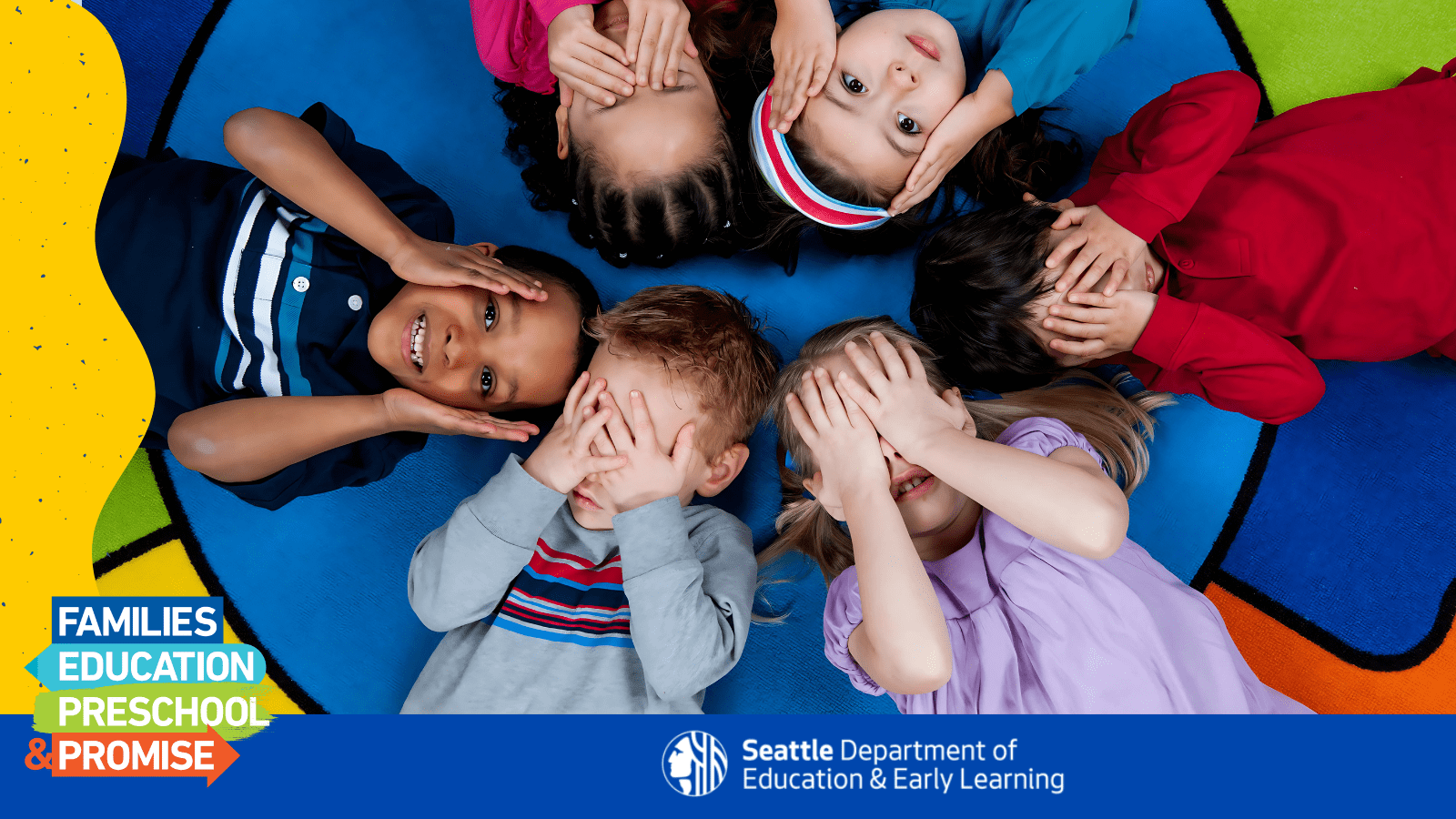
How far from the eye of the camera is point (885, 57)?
101 cm

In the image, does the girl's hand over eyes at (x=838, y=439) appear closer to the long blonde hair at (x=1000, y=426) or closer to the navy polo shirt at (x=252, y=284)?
the long blonde hair at (x=1000, y=426)

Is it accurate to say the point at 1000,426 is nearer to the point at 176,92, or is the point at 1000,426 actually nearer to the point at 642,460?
the point at 642,460

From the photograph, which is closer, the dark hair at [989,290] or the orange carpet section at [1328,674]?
the dark hair at [989,290]

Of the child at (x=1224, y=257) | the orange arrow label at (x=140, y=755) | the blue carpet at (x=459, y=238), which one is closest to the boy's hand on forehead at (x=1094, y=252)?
the child at (x=1224, y=257)

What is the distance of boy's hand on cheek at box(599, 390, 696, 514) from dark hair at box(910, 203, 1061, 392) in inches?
16.9

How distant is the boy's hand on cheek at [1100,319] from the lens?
1064 mm

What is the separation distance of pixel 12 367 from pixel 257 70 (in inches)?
24.8

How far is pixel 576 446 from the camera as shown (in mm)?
1080

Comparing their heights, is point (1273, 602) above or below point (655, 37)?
below

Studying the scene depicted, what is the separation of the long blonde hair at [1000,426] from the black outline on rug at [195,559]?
2.75 feet

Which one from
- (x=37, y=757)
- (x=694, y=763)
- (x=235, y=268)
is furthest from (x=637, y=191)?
(x=37, y=757)

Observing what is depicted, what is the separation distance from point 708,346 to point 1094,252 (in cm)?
56

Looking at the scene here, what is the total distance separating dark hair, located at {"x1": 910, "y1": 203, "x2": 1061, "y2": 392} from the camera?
1080 mm

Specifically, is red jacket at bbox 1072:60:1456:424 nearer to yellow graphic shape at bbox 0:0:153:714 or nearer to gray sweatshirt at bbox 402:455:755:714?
gray sweatshirt at bbox 402:455:755:714
